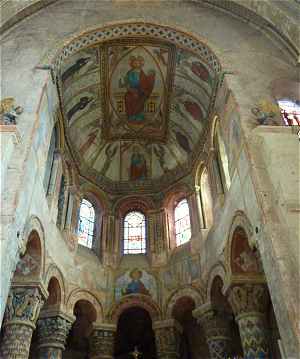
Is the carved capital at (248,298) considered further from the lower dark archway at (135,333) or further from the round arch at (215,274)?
the lower dark archway at (135,333)

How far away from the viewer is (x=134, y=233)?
15758 mm

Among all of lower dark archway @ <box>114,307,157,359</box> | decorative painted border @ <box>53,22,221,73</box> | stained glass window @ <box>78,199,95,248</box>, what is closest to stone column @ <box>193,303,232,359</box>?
lower dark archway @ <box>114,307,157,359</box>

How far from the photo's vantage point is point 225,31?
42.3ft

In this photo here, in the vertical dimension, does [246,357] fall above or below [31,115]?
below

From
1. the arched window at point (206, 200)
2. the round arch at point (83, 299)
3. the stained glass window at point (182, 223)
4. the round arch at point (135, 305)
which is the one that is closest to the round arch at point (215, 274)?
the arched window at point (206, 200)

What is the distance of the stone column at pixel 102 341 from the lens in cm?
1241

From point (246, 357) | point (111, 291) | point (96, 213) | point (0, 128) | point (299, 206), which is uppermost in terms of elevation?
point (96, 213)

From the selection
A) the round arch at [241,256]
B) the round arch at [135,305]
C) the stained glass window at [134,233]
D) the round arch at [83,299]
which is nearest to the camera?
the round arch at [241,256]

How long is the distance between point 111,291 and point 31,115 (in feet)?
23.0

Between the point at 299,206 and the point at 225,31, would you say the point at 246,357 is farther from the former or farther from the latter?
the point at 225,31

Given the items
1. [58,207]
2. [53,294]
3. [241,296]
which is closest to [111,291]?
[53,294]

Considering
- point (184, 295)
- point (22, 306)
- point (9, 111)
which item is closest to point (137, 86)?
point (9, 111)

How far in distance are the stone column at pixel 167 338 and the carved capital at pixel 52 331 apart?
314 cm

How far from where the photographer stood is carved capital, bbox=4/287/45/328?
31.4ft
